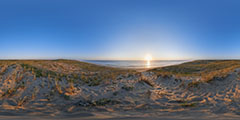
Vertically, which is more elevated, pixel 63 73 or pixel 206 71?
pixel 63 73

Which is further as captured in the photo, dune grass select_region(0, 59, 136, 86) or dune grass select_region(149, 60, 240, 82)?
dune grass select_region(0, 59, 136, 86)

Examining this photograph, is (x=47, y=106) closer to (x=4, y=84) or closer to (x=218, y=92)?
(x=4, y=84)

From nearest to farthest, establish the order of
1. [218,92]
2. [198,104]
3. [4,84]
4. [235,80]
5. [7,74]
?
[198,104], [218,92], [4,84], [235,80], [7,74]

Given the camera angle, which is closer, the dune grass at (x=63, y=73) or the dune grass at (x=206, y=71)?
the dune grass at (x=206, y=71)

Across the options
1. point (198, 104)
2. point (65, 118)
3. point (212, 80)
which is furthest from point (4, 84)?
point (212, 80)

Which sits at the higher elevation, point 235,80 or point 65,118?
point 235,80

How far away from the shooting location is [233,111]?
4.40 m

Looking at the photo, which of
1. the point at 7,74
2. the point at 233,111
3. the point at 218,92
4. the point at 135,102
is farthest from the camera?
the point at 7,74

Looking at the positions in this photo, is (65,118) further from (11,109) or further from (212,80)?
(212,80)

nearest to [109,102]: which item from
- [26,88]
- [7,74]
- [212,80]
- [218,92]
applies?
[26,88]

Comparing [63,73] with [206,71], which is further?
[206,71]

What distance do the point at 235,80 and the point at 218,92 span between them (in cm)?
281

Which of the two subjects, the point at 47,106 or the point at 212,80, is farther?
the point at 212,80

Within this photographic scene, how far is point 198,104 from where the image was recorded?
527 cm
